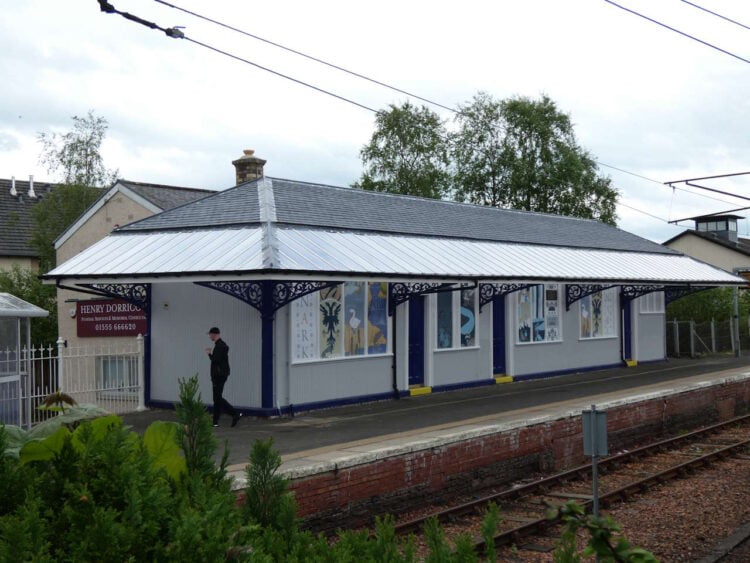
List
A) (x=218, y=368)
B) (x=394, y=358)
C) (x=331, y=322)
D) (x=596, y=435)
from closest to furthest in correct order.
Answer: (x=596, y=435) < (x=218, y=368) < (x=331, y=322) < (x=394, y=358)

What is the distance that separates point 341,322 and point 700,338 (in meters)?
21.3

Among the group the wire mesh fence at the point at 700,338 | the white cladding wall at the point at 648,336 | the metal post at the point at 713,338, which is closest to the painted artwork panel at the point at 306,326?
the white cladding wall at the point at 648,336

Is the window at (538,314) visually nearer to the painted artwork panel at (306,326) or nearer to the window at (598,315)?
the window at (598,315)

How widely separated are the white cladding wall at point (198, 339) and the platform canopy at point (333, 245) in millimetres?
993

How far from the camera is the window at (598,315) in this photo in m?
25.4

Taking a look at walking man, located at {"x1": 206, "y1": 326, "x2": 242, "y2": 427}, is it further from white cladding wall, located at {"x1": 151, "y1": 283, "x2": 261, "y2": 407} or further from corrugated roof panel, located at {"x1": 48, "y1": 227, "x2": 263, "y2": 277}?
corrugated roof panel, located at {"x1": 48, "y1": 227, "x2": 263, "y2": 277}

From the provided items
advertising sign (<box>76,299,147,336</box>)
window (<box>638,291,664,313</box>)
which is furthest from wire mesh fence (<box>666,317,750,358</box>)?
advertising sign (<box>76,299,147,336</box>)

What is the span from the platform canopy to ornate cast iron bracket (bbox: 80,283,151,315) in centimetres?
43

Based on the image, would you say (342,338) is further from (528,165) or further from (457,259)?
(528,165)

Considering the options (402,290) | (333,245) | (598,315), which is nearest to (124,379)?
(333,245)

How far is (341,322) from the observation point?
17312 millimetres

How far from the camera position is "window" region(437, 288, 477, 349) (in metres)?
20.2

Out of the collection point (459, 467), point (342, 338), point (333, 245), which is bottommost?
point (459, 467)

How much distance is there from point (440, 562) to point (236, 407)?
44.8ft
